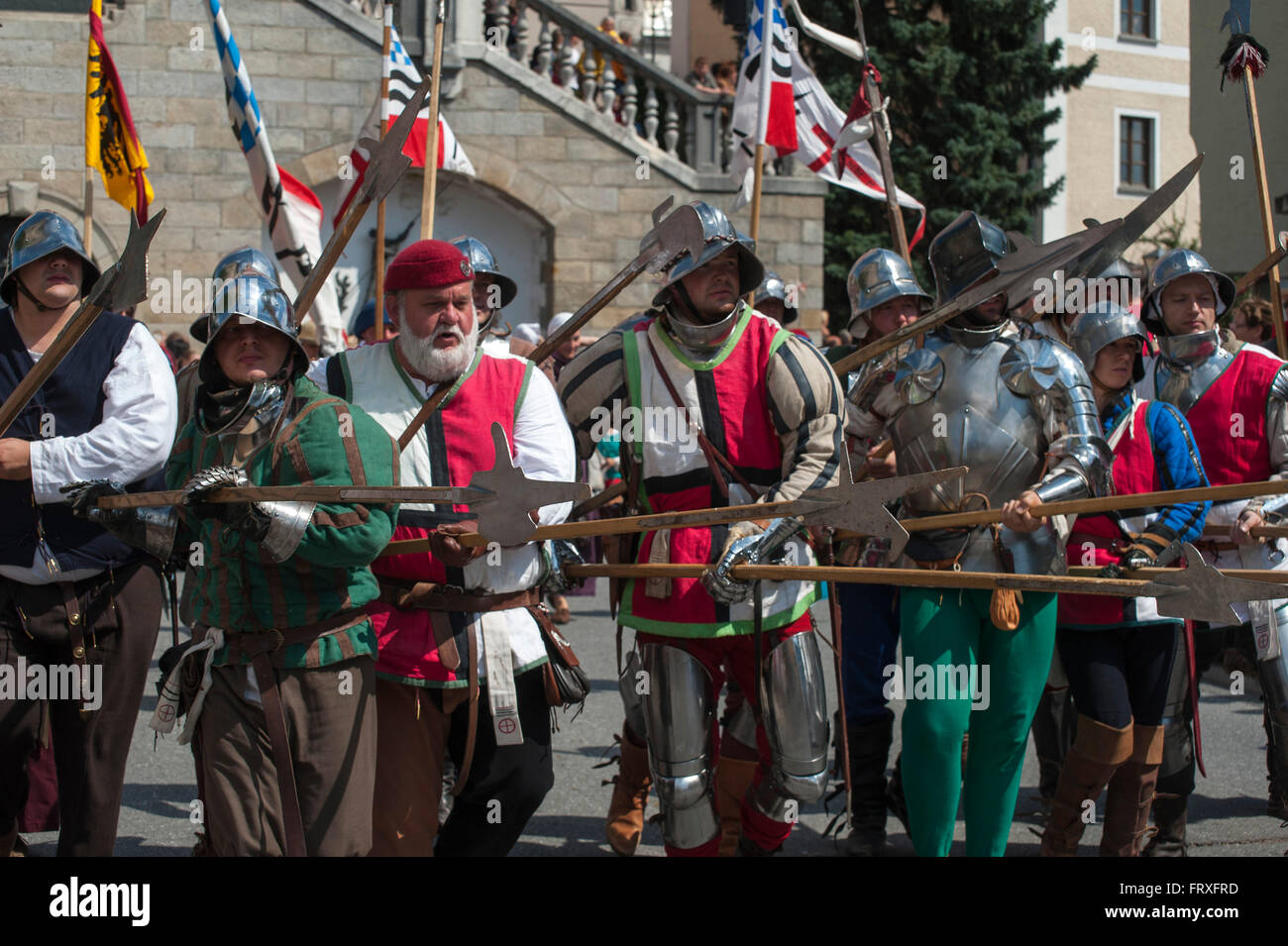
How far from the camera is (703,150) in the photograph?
1595cm

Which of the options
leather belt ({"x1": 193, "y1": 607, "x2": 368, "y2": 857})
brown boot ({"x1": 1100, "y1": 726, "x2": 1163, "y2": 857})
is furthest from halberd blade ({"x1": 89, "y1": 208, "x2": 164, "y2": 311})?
brown boot ({"x1": 1100, "y1": 726, "x2": 1163, "y2": 857})

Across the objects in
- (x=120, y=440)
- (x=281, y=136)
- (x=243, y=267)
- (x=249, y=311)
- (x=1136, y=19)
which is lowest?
(x=120, y=440)

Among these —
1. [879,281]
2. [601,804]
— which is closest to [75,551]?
[601,804]

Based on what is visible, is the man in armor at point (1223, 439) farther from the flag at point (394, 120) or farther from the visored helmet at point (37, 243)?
the visored helmet at point (37, 243)

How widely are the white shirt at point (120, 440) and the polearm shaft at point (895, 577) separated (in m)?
1.23

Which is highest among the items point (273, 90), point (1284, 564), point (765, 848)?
point (273, 90)

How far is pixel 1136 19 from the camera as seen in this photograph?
29.7 metres

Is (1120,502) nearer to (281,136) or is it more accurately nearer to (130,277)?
(130,277)

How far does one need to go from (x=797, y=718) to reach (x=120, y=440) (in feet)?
6.80
